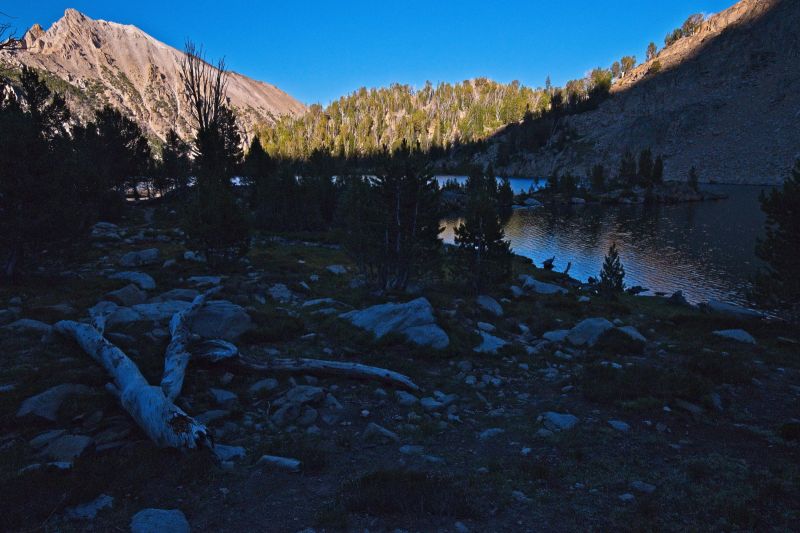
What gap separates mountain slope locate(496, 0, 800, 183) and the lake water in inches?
2115

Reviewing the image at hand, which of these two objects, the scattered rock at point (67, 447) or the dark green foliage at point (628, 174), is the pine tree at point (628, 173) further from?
the scattered rock at point (67, 447)

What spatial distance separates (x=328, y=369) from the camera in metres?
9.84

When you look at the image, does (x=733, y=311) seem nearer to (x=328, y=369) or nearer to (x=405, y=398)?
(x=405, y=398)

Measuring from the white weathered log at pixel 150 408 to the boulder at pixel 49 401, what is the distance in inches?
25.9

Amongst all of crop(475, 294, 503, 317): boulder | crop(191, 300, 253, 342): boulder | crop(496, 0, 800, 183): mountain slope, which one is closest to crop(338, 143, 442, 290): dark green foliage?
crop(475, 294, 503, 317): boulder

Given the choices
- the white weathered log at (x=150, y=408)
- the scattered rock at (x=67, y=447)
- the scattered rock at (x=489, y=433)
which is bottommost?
the scattered rock at (x=489, y=433)

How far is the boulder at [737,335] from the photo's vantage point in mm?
14852

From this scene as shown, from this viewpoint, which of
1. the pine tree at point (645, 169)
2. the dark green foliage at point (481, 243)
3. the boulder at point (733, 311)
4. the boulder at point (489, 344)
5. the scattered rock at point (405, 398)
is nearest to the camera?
the scattered rock at point (405, 398)

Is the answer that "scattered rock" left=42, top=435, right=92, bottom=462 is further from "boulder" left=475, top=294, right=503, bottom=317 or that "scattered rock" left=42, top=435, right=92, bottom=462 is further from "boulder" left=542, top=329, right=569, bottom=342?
"boulder" left=475, top=294, right=503, bottom=317

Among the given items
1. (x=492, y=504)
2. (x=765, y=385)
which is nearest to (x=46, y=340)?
(x=492, y=504)

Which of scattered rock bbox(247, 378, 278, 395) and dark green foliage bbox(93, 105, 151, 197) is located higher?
dark green foliage bbox(93, 105, 151, 197)

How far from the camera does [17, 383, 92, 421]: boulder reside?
6840 mm

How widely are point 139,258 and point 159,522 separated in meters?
20.2

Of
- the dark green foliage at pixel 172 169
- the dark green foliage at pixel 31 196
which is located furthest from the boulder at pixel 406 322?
the dark green foliage at pixel 172 169
